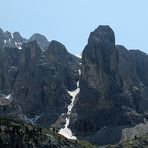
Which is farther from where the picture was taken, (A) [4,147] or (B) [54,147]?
(B) [54,147]

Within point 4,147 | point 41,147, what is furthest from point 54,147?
point 4,147

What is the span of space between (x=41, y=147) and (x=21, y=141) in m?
7.39

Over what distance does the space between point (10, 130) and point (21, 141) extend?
6.94 metres

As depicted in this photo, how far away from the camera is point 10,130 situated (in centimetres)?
19850

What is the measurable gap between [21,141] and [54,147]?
41.4ft

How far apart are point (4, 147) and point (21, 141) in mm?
9256

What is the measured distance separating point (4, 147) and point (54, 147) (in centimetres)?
2065

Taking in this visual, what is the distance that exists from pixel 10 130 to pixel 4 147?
1282 cm

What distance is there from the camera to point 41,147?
19575 centimetres

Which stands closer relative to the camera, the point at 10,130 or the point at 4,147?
the point at 4,147

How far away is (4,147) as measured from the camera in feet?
612

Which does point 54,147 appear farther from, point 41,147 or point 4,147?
point 4,147
